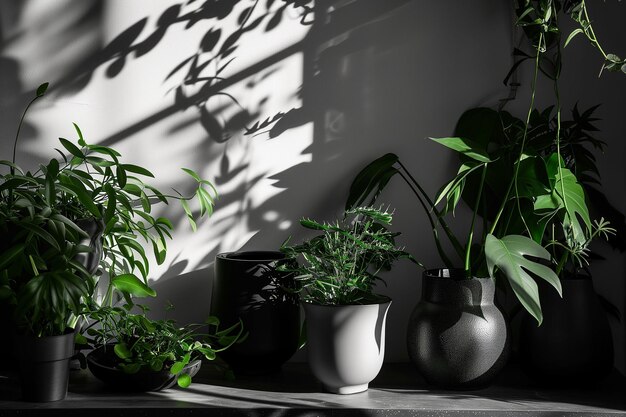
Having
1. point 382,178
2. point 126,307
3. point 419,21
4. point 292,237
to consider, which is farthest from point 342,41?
point 126,307

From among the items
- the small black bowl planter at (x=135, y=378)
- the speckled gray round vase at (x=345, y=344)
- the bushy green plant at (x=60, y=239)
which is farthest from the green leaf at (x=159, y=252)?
the speckled gray round vase at (x=345, y=344)

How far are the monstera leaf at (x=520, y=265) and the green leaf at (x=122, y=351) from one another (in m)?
0.67

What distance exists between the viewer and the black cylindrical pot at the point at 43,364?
110 cm

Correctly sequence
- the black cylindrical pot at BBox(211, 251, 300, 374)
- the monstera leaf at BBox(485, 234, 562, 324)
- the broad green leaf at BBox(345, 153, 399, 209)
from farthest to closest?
the broad green leaf at BBox(345, 153, 399, 209) → the black cylindrical pot at BBox(211, 251, 300, 374) → the monstera leaf at BBox(485, 234, 562, 324)

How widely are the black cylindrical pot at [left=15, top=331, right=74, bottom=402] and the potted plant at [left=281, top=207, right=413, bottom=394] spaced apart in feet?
1.40

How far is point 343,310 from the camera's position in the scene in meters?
1.18

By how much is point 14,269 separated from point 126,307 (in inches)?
9.6

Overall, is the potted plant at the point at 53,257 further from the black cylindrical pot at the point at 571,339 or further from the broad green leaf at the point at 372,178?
the black cylindrical pot at the point at 571,339

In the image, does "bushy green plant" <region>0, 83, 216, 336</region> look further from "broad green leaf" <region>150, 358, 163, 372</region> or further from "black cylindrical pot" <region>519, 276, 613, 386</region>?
"black cylindrical pot" <region>519, 276, 613, 386</region>

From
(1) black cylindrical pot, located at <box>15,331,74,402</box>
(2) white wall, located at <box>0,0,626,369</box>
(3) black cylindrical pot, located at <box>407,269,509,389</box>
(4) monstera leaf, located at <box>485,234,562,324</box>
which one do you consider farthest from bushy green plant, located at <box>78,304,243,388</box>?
(4) monstera leaf, located at <box>485,234,562,324</box>

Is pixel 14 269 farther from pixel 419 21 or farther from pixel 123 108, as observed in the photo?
pixel 419 21

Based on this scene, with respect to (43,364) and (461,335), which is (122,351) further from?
(461,335)

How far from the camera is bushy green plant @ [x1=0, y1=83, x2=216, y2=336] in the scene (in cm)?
106

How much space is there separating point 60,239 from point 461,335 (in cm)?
74
